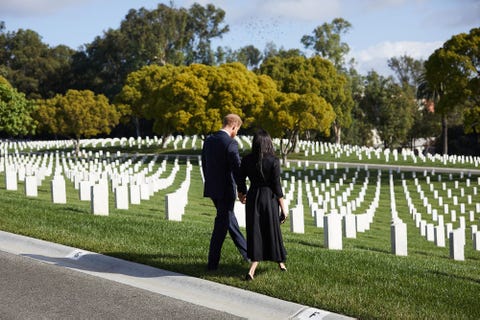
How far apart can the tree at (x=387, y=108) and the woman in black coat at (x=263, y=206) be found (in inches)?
2554

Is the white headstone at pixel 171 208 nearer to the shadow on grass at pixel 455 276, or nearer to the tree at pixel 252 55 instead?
the shadow on grass at pixel 455 276

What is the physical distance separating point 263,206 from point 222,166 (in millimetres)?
793

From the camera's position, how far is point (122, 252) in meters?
9.68

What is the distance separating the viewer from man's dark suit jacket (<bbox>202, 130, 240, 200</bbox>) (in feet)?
27.3

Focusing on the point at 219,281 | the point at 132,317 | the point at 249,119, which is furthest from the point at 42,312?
the point at 249,119

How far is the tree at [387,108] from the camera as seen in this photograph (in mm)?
71312

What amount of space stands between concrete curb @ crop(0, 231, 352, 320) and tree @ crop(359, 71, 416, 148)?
63.9 metres

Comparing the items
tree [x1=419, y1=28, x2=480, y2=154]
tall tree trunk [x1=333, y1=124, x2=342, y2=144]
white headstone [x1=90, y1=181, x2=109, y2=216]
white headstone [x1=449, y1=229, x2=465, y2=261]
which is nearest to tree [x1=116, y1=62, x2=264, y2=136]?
tree [x1=419, y1=28, x2=480, y2=154]

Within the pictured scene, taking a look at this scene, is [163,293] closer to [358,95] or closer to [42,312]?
[42,312]

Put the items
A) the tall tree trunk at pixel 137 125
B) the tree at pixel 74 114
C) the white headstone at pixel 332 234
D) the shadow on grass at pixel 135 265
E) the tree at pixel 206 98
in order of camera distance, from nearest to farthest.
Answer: the shadow on grass at pixel 135 265 < the white headstone at pixel 332 234 < the tree at pixel 206 98 < the tree at pixel 74 114 < the tall tree trunk at pixel 137 125

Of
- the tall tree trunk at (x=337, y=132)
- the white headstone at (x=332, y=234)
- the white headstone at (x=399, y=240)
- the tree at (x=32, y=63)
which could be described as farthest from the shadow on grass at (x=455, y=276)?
the tree at (x=32, y=63)

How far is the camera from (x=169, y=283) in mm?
8133

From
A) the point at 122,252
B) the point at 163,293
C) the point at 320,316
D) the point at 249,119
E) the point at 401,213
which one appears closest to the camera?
the point at 320,316

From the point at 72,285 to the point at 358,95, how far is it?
235 ft
